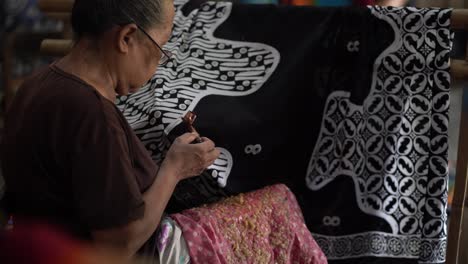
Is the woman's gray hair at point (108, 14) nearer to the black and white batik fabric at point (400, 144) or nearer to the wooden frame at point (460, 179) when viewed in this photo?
the black and white batik fabric at point (400, 144)

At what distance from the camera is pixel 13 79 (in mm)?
3104

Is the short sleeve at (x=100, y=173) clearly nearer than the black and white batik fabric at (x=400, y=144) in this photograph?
Yes

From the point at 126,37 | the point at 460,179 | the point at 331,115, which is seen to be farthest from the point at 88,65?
the point at 460,179

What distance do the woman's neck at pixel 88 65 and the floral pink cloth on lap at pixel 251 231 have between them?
14.7 inches

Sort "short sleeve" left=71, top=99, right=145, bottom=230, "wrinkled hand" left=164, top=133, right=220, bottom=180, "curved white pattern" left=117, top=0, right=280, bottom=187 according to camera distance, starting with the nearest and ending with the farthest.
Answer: "short sleeve" left=71, top=99, right=145, bottom=230 < "wrinkled hand" left=164, top=133, right=220, bottom=180 < "curved white pattern" left=117, top=0, right=280, bottom=187

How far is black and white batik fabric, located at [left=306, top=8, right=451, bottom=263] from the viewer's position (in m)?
1.63

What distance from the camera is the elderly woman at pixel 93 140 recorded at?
1096 millimetres

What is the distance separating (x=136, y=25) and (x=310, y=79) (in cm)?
67

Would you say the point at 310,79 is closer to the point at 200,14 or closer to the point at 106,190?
the point at 200,14

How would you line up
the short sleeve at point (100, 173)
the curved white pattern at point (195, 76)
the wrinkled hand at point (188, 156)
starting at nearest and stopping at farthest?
the short sleeve at point (100, 173)
the wrinkled hand at point (188, 156)
the curved white pattern at point (195, 76)

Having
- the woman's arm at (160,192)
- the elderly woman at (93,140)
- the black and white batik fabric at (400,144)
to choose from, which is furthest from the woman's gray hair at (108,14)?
the black and white batik fabric at (400,144)

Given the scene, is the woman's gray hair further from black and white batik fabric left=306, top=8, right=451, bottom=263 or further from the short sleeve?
black and white batik fabric left=306, top=8, right=451, bottom=263

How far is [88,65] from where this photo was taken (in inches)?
46.4

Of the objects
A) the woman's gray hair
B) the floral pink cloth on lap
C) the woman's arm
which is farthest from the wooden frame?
the woman's gray hair
